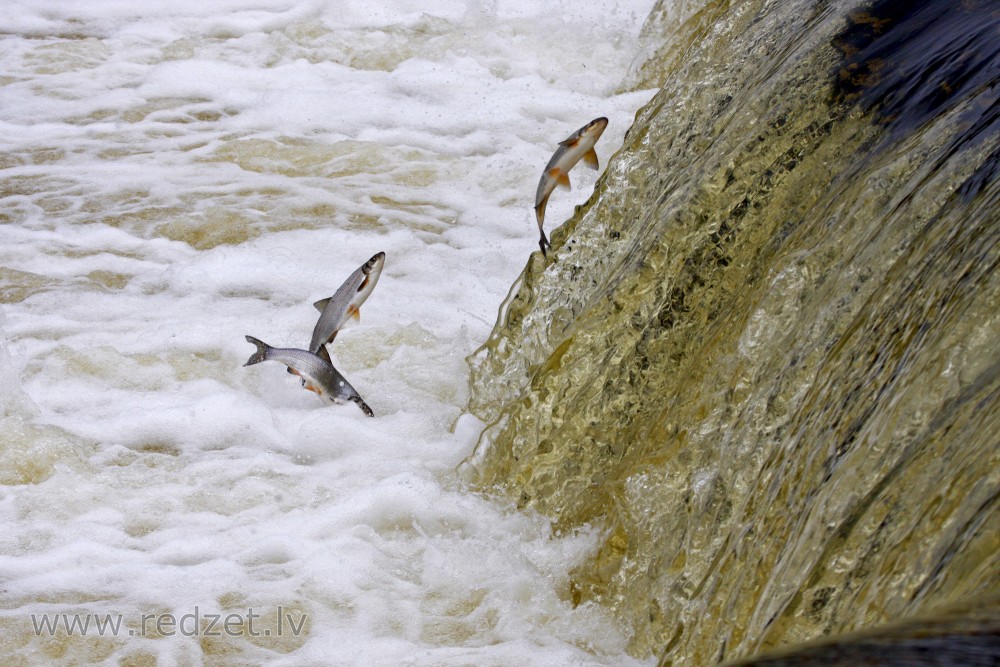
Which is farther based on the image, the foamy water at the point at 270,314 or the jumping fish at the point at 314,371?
the jumping fish at the point at 314,371

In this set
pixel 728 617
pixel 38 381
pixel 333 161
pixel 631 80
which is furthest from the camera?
pixel 631 80

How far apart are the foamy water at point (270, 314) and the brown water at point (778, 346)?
33 centimetres

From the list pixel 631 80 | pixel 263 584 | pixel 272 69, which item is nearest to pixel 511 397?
pixel 263 584

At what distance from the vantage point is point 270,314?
4613 millimetres

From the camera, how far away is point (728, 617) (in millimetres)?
2145

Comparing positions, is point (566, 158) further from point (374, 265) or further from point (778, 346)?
point (778, 346)

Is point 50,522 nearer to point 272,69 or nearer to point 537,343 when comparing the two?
point 537,343

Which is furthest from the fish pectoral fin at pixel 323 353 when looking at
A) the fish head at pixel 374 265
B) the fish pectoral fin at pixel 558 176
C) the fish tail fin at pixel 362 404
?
the fish pectoral fin at pixel 558 176

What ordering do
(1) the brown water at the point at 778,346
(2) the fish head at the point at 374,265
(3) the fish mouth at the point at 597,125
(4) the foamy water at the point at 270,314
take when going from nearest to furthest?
→ (1) the brown water at the point at 778,346, (4) the foamy water at the point at 270,314, (3) the fish mouth at the point at 597,125, (2) the fish head at the point at 374,265

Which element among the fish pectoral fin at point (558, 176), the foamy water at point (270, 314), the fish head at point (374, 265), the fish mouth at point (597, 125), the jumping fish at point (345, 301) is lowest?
the foamy water at point (270, 314)

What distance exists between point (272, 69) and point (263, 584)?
5.53 meters

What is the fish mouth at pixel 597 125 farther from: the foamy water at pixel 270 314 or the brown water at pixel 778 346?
the foamy water at pixel 270 314

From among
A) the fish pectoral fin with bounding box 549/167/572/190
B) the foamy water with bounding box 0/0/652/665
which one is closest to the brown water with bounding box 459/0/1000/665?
the fish pectoral fin with bounding box 549/167/572/190

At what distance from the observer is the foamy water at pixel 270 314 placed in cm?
288
